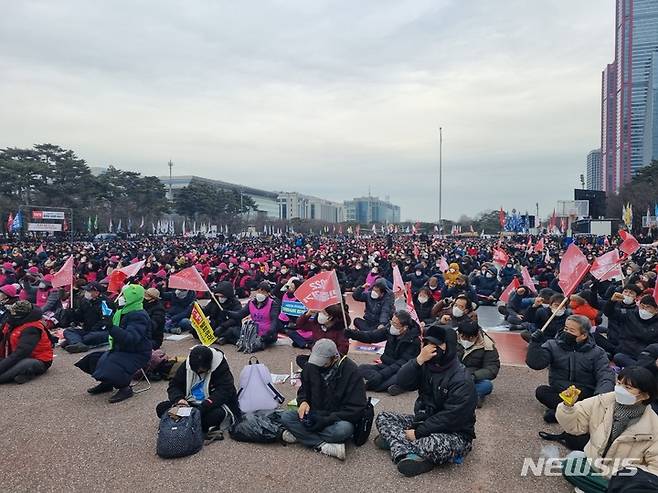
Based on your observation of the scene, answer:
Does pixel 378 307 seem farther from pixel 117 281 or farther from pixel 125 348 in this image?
pixel 117 281

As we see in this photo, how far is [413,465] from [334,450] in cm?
69

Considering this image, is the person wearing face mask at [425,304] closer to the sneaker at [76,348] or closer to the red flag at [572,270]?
the red flag at [572,270]

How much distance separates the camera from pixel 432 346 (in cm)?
435

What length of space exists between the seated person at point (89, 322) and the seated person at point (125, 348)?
105 inches

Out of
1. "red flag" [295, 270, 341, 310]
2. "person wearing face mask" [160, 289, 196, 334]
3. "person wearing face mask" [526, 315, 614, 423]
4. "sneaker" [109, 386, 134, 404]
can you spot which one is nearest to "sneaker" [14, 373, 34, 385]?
"sneaker" [109, 386, 134, 404]

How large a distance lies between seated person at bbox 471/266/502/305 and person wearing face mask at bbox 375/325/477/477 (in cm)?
1030

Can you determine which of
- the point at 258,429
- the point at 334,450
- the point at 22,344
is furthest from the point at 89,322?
the point at 334,450

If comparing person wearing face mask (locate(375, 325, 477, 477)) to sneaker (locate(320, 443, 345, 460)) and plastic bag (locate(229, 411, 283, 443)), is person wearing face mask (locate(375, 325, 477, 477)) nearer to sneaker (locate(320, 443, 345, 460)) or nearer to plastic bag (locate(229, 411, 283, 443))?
sneaker (locate(320, 443, 345, 460))

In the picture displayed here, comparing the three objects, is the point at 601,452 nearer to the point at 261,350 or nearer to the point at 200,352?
the point at 200,352

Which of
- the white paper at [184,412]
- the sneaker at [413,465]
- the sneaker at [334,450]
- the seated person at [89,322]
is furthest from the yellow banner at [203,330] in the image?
the sneaker at [413,465]

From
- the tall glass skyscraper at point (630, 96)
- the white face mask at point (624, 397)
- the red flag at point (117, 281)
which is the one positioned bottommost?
the white face mask at point (624, 397)

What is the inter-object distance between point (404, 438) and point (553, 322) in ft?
14.3

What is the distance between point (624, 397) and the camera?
3.68 meters

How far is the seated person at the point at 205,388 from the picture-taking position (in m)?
Result: 4.82
